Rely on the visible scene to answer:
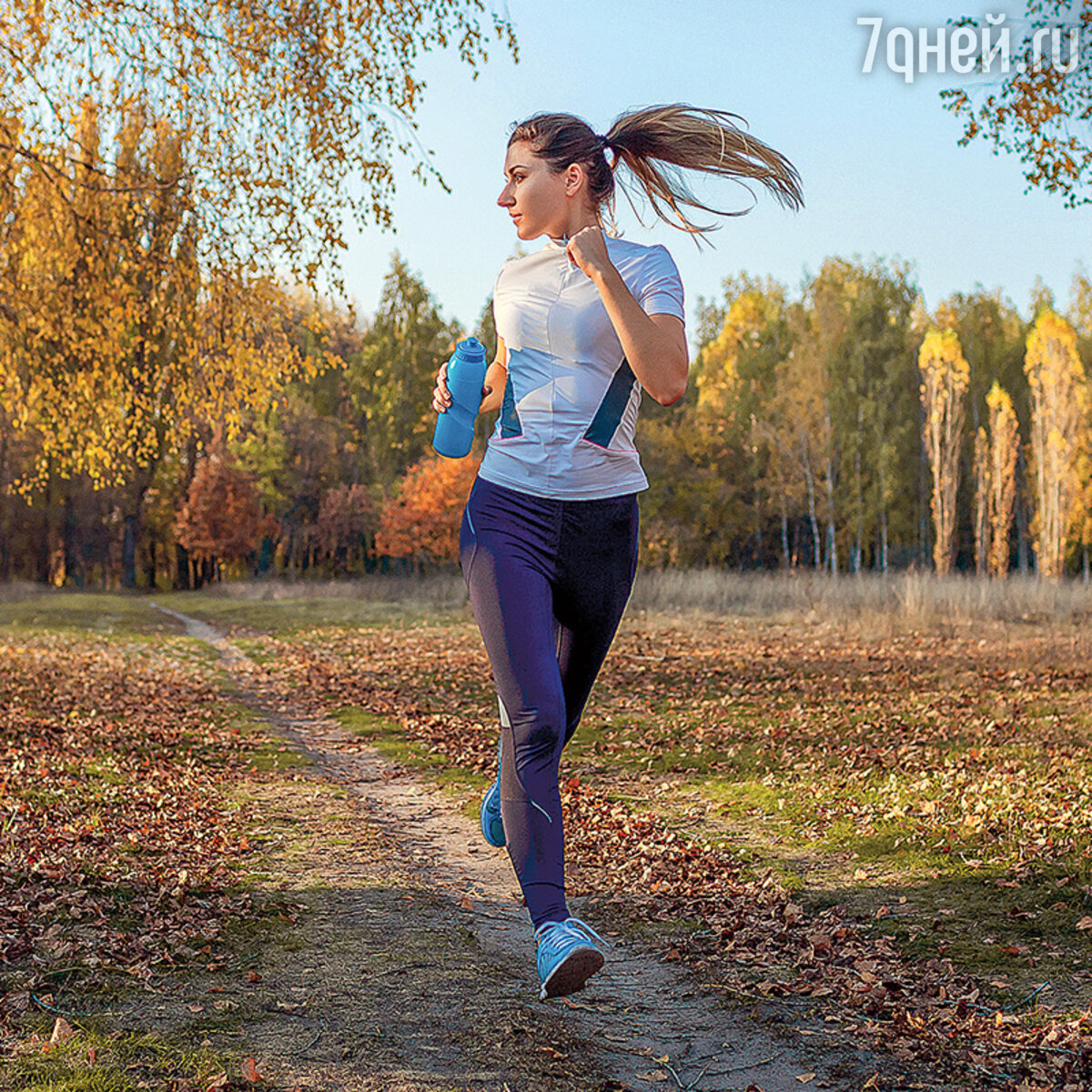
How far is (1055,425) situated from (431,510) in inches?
842

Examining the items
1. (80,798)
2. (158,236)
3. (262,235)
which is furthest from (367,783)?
(158,236)

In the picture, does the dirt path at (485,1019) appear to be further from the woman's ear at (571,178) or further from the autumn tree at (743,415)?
the autumn tree at (743,415)

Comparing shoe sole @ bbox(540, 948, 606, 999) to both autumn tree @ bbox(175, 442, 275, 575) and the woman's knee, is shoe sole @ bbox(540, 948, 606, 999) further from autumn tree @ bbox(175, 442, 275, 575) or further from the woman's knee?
autumn tree @ bbox(175, 442, 275, 575)

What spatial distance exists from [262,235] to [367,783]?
6045 millimetres

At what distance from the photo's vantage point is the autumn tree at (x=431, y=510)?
3484 centimetres

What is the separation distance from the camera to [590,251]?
3.18m

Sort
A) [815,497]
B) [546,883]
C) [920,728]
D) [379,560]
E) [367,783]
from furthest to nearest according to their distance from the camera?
1. [379,560]
2. [815,497]
3. [920,728]
4. [367,783]
5. [546,883]

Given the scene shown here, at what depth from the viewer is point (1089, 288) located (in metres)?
53.8

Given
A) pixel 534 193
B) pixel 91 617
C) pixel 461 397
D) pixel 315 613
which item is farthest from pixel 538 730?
pixel 91 617

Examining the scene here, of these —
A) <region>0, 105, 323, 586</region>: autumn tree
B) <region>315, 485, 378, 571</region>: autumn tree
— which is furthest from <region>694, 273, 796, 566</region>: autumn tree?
<region>0, 105, 323, 586</region>: autumn tree

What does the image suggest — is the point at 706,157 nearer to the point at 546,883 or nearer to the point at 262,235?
the point at 546,883

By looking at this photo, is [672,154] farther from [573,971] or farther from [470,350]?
[573,971]

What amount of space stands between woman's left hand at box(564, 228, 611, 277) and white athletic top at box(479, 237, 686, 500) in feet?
A: 0.51

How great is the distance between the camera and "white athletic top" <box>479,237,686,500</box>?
3316 millimetres
